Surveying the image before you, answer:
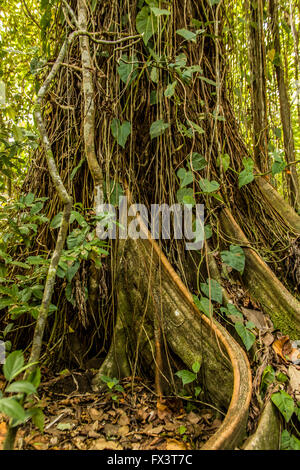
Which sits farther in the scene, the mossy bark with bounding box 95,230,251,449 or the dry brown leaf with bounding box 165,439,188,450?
the mossy bark with bounding box 95,230,251,449

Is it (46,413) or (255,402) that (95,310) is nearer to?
(46,413)

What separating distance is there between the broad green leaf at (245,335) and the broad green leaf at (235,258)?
39 cm

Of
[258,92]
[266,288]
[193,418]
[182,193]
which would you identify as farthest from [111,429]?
[258,92]

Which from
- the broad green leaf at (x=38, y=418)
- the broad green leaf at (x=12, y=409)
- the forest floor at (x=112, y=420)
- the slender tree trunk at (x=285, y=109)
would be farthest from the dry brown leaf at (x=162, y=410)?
the slender tree trunk at (x=285, y=109)

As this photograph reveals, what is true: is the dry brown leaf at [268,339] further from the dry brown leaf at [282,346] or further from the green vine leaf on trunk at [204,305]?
the green vine leaf on trunk at [204,305]

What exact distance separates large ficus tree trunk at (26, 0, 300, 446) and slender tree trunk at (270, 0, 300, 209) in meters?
1.02

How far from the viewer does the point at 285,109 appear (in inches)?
132

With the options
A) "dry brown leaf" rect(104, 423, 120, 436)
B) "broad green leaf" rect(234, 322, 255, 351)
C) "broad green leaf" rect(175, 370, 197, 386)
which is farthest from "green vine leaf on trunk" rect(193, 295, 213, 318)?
"dry brown leaf" rect(104, 423, 120, 436)

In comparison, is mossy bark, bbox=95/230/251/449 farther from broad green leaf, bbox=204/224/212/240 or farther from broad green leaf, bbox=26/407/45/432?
broad green leaf, bbox=26/407/45/432

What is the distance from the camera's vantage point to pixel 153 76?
1.74m

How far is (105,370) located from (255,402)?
75 centimetres

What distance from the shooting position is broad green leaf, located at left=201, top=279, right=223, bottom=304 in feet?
5.50

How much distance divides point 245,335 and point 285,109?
2762 millimetres

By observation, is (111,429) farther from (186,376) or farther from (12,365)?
(12,365)
